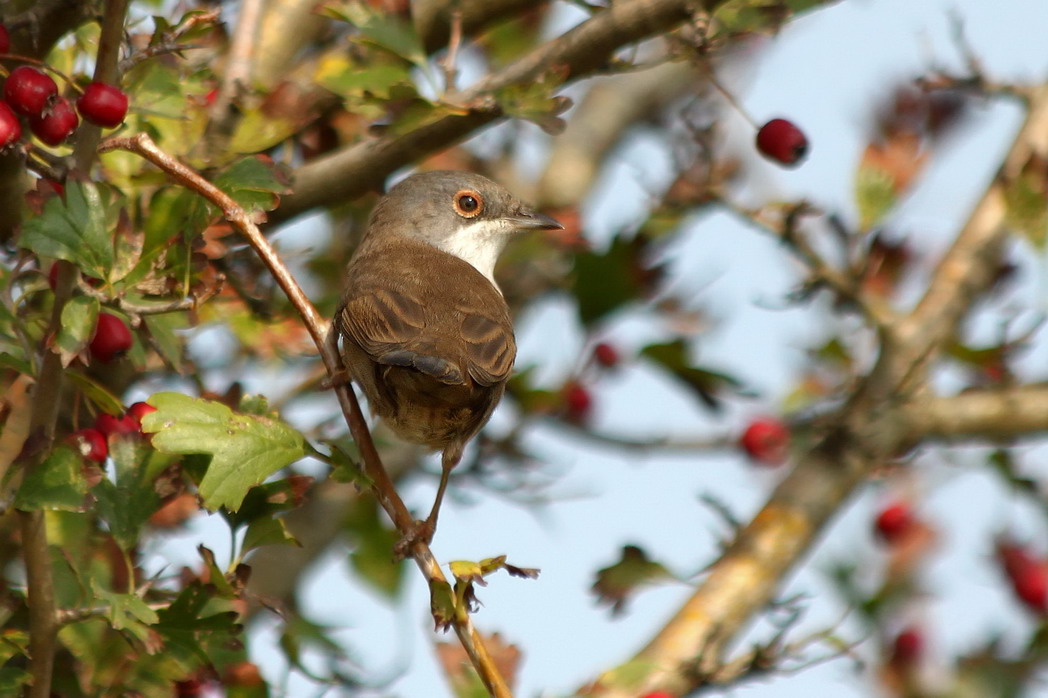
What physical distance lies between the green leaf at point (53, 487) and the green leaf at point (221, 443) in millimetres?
188

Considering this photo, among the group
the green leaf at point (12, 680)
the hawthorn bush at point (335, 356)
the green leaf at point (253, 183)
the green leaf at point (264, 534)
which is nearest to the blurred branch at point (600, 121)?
the hawthorn bush at point (335, 356)

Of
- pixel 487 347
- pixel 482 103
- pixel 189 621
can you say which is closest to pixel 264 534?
pixel 189 621

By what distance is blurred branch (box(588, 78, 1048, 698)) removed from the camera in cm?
423

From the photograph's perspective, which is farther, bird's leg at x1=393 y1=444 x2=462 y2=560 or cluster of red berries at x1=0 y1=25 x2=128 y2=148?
bird's leg at x1=393 y1=444 x2=462 y2=560

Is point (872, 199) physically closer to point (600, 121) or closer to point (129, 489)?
point (600, 121)

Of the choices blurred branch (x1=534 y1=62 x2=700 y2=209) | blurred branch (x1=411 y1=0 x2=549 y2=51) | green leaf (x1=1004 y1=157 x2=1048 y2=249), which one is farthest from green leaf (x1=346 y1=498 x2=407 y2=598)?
green leaf (x1=1004 y1=157 x2=1048 y2=249)

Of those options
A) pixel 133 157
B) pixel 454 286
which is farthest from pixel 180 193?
pixel 454 286

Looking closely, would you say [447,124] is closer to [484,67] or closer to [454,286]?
[454,286]

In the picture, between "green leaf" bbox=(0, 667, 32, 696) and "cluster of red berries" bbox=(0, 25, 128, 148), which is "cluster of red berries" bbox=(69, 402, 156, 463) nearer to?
"green leaf" bbox=(0, 667, 32, 696)

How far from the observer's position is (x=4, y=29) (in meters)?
3.10

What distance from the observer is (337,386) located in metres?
3.54

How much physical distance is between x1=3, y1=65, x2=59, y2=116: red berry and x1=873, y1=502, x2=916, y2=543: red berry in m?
3.65

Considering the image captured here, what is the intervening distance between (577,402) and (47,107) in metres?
2.65

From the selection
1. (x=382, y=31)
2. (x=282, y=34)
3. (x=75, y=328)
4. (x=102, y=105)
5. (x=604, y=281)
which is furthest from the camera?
(x=604, y=281)
